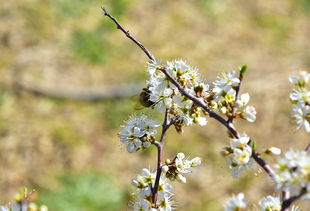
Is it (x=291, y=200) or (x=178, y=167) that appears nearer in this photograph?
(x=291, y=200)

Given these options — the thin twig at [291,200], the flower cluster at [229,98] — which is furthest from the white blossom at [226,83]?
the thin twig at [291,200]

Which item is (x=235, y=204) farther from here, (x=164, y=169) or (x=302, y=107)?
(x=302, y=107)

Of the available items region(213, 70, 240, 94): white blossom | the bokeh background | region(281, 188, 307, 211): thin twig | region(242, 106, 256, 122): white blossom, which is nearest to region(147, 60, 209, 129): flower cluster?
region(213, 70, 240, 94): white blossom

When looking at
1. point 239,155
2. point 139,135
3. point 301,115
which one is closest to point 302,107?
point 301,115

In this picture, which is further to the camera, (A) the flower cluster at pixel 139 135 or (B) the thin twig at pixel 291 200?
(A) the flower cluster at pixel 139 135

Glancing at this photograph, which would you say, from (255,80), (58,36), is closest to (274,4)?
(255,80)

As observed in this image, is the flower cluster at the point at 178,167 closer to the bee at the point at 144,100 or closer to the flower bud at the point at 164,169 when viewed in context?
the flower bud at the point at 164,169
